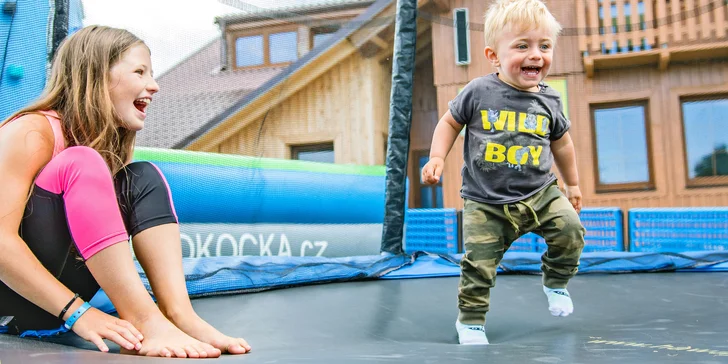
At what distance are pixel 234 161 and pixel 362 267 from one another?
0.51 metres

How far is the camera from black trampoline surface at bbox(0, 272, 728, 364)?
26.3 inches

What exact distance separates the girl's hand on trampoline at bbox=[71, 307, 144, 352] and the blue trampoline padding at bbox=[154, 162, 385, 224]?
84 centimetres

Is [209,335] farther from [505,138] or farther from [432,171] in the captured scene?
[505,138]

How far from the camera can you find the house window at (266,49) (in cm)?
161

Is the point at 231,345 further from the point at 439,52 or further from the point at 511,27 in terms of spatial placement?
the point at 439,52

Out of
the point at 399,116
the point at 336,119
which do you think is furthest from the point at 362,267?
the point at 399,116

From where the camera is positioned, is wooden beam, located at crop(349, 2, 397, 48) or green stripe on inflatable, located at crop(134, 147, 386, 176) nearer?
green stripe on inflatable, located at crop(134, 147, 386, 176)

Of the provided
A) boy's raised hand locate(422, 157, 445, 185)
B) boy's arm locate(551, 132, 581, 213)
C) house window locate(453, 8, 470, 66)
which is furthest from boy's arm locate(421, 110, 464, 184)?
house window locate(453, 8, 470, 66)

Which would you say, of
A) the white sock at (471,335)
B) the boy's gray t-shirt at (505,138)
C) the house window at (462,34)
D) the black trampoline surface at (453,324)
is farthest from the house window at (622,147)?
the white sock at (471,335)

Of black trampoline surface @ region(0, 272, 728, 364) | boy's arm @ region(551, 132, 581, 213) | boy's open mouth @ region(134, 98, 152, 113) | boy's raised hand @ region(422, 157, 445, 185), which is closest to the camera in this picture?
black trampoline surface @ region(0, 272, 728, 364)

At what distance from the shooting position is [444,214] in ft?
10.2

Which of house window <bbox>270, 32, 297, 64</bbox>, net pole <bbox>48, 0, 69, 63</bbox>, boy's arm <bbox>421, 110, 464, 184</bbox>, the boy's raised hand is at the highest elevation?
house window <bbox>270, 32, 297, 64</bbox>

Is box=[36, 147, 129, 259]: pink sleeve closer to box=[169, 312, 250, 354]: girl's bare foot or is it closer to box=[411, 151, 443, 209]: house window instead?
box=[169, 312, 250, 354]: girl's bare foot

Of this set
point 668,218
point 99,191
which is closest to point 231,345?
point 99,191
